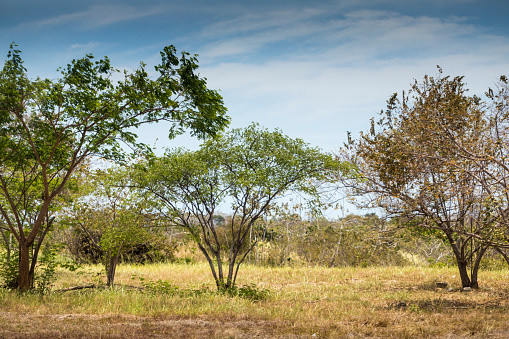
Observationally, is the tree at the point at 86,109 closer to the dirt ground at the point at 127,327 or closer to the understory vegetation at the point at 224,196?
the understory vegetation at the point at 224,196

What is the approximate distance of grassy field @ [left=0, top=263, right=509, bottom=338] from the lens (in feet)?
20.3

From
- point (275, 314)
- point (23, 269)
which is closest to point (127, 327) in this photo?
point (275, 314)

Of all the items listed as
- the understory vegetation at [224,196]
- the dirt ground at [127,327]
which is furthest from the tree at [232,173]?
the dirt ground at [127,327]

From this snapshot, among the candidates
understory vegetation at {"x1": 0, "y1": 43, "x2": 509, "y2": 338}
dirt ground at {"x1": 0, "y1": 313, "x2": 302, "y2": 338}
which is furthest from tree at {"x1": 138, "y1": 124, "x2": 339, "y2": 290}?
dirt ground at {"x1": 0, "y1": 313, "x2": 302, "y2": 338}

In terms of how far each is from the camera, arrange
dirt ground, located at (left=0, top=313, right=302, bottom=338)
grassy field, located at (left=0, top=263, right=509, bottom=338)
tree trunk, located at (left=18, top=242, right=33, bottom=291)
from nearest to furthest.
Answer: dirt ground, located at (left=0, top=313, right=302, bottom=338) < grassy field, located at (left=0, top=263, right=509, bottom=338) < tree trunk, located at (left=18, top=242, right=33, bottom=291)

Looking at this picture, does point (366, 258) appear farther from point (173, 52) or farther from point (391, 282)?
point (173, 52)

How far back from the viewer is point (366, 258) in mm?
18812

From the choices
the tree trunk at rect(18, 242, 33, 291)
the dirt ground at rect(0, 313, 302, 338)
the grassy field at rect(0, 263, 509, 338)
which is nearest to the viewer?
the dirt ground at rect(0, 313, 302, 338)

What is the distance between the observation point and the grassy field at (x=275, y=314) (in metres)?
6.20

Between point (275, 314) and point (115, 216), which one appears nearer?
point (275, 314)

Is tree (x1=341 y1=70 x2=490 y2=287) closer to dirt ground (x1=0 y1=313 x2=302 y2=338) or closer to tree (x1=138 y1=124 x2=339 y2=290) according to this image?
tree (x1=138 y1=124 x2=339 y2=290)

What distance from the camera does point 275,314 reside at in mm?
7645

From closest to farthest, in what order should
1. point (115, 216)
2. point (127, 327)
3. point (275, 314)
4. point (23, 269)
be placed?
1. point (127, 327)
2. point (275, 314)
3. point (23, 269)
4. point (115, 216)

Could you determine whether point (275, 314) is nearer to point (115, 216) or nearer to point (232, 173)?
point (232, 173)
